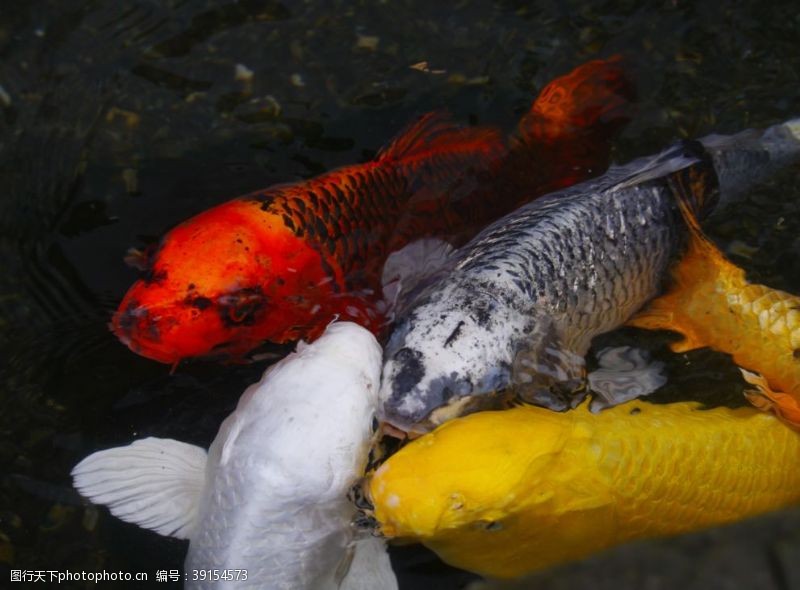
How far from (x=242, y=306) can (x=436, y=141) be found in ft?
4.09

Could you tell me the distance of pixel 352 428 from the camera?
257 centimetres

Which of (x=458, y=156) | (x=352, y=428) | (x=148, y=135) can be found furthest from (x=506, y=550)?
(x=148, y=135)

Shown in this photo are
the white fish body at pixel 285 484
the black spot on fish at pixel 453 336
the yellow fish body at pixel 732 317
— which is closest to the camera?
the white fish body at pixel 285 484

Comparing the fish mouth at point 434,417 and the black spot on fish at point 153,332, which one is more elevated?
the black spot on fish at point 153,332

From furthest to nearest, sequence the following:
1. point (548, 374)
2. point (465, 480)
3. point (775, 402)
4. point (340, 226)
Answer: point (340, 226), point (548, 374), point (775, 402), point (465, 480)

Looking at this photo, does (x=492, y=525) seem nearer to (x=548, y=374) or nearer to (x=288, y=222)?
(x=548, y=374)

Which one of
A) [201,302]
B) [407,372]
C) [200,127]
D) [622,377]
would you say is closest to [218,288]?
[201,302]

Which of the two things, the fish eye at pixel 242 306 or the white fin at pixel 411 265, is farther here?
the white fin at pixel 411 265

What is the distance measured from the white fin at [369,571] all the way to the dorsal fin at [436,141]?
1.65 m

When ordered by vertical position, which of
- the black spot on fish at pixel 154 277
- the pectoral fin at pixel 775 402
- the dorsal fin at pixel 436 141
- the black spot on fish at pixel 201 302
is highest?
the dorsal fin at pixel 436 141

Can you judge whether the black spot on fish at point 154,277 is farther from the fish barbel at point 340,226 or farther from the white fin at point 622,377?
the white fin at point 622,377

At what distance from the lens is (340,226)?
3.22 m

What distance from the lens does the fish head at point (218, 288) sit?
2781mm

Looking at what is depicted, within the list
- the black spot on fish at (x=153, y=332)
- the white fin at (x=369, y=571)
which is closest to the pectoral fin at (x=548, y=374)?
the white fin at (x=369, y=571)
